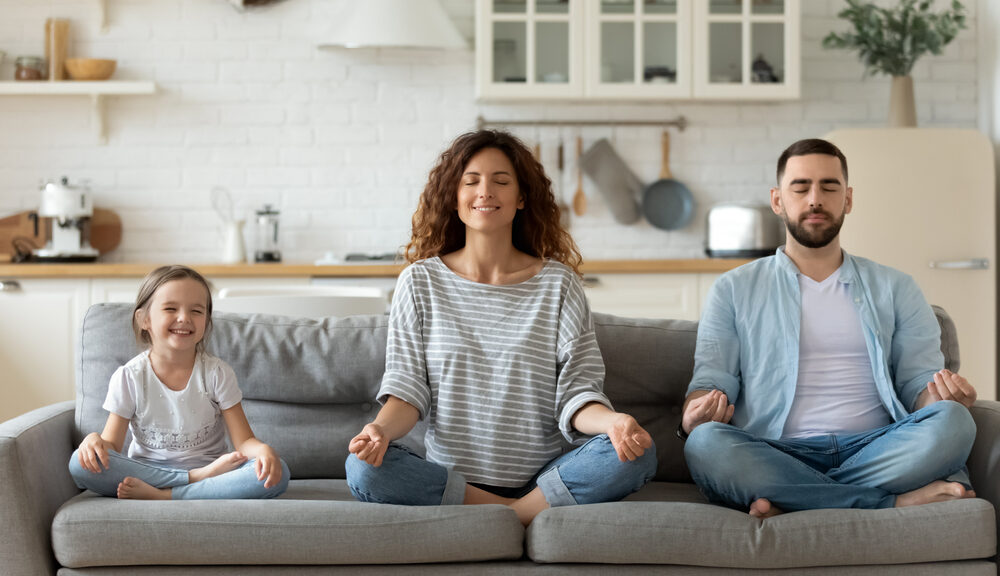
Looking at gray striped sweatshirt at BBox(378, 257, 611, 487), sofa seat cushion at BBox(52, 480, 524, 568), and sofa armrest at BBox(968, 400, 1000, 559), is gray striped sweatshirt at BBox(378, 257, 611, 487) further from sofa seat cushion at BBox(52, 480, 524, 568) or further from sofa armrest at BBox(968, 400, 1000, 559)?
sofa armrest at BBox(968, 400, 1000, 559)

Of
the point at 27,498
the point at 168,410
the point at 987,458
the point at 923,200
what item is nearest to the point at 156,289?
the point at 168,410

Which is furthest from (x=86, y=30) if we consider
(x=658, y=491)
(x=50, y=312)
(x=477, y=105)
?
(x=658, y=491)

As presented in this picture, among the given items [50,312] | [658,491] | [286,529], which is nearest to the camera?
[286,529]

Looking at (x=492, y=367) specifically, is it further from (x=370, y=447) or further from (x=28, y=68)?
(x=28, y=68)

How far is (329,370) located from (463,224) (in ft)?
1.44

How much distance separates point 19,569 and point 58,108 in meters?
3.16

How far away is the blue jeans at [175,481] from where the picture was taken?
Answer: 200 centimetres

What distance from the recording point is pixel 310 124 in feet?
15.2

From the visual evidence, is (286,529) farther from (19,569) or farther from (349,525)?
(19,569)

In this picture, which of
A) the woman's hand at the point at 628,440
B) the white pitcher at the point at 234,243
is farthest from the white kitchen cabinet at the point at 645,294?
the woman's hand at the point at 628,440

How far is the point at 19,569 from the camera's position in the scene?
74.0 inches

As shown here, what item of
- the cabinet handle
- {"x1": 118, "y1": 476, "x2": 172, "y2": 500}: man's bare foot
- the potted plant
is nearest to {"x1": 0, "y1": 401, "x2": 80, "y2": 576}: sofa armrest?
{"x1": 118, "y1": 476, "x2": 172, "y2": 500}: man's bare foot

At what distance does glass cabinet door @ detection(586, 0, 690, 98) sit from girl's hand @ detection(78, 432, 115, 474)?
9.45 ft

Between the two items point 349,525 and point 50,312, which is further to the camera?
point 50,312
